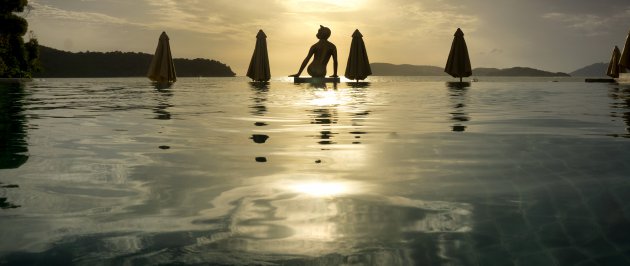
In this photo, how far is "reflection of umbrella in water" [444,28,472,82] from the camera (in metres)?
28.7

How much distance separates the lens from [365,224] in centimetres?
339

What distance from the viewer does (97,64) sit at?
12625 centimetres

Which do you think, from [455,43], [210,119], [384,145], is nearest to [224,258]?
[384,145]

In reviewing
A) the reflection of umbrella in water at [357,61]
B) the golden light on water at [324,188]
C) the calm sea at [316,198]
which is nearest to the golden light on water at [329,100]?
the calm sea at [316,198]

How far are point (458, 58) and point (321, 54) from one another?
8782 millimetres

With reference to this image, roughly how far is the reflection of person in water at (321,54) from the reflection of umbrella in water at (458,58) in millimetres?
7823

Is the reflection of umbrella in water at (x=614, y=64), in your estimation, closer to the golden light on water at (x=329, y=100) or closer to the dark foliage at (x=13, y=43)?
the golden light on water at (x=329, y=100)

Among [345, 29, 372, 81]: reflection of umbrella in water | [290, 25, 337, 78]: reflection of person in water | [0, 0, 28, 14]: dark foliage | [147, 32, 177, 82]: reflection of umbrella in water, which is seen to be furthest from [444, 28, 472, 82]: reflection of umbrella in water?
[0, 0, 28, 14]: dark foliage

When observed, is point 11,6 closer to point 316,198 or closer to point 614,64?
point 316,198

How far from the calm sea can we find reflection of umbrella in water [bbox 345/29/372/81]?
902 inches

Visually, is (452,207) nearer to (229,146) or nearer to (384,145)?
(384,145)

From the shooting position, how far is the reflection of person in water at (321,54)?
34188mm

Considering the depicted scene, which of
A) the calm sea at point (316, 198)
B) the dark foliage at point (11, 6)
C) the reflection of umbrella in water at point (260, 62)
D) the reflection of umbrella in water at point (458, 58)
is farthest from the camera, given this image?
the dark foliage at point (11, 6)

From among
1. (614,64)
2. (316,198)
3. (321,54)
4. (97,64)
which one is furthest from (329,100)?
(97,64)
